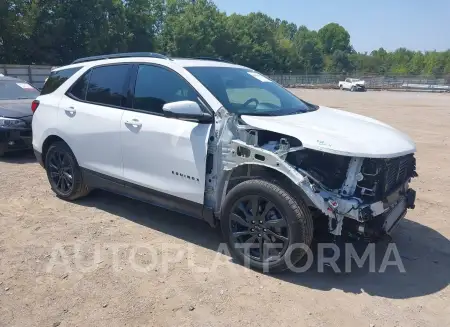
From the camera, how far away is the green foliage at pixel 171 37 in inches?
1414

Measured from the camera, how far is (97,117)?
15.1 feet

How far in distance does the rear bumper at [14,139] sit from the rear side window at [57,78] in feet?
7.89

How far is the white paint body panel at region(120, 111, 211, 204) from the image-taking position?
3830mm

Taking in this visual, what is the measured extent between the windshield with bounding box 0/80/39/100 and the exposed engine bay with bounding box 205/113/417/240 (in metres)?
6.74

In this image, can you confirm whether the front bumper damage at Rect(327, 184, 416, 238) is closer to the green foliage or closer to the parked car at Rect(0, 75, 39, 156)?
the parked car at Rect(0, 75, 39, 156)

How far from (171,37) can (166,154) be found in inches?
2629

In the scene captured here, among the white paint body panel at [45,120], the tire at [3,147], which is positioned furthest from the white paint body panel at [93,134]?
the tire at [3,147]

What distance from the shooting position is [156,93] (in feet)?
13.8

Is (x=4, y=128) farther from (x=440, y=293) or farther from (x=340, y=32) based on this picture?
(x=340, y=32)

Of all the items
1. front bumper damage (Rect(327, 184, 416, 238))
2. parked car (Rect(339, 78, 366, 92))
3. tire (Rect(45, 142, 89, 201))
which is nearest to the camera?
front bumper damage (Rect(327, 184, 416, 238))

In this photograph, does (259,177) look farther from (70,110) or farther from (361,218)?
(70,110)

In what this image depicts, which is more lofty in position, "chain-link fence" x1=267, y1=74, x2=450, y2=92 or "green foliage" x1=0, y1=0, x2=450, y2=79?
"green foliage" x1=0, y1=0, x2=450, y2=79

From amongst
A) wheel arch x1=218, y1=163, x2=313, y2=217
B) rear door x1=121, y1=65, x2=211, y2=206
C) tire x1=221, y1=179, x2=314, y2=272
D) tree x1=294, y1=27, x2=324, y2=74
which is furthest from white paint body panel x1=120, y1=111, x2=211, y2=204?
tree x1=294, y1=27, x2=324, y2=74

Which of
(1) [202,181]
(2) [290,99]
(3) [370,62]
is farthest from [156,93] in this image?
(3) [370,62]
